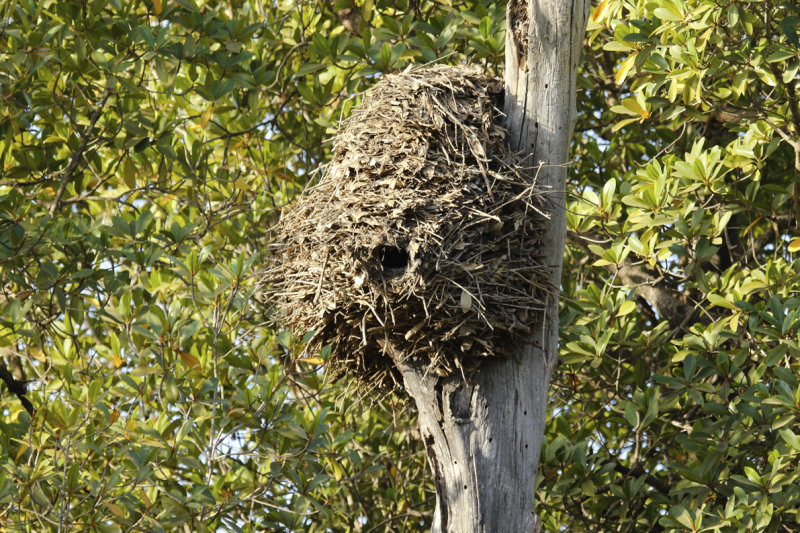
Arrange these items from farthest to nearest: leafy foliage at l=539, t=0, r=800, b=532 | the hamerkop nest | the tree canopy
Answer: the tree canopy, leafy foliage at l=539, t=0, r=800, b=532, the hamerkop nest

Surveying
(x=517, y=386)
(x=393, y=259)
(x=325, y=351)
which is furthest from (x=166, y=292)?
(x=517, y=386)

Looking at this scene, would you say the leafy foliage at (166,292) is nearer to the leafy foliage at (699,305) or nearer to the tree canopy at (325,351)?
the tree canopy at (325,351)

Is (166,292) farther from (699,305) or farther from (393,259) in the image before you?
(699,305)

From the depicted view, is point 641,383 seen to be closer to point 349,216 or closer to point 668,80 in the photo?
point 668,80

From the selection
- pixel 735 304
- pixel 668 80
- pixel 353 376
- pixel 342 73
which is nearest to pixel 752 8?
pixel 668 80

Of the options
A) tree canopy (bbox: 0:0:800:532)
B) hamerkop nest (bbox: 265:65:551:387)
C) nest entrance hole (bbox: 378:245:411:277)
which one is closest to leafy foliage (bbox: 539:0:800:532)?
tree canopy (bbox: 0:0:800:532)

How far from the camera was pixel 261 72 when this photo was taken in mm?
5719

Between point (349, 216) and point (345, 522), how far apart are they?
3.74m

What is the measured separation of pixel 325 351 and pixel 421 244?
764 mm

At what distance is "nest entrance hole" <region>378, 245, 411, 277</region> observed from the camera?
3.30 metres

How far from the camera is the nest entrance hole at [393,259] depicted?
3305 millimetres

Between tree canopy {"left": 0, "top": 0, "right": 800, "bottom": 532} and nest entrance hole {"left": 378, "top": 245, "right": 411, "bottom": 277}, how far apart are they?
Answer: 0.95 metres

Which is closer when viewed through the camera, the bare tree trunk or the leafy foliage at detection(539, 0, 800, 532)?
the bare tree trunk

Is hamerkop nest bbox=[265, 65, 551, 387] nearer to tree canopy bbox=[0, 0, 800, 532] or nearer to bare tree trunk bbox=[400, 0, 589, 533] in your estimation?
bare tree trunk bbox=[400, 0, 589, 533]
